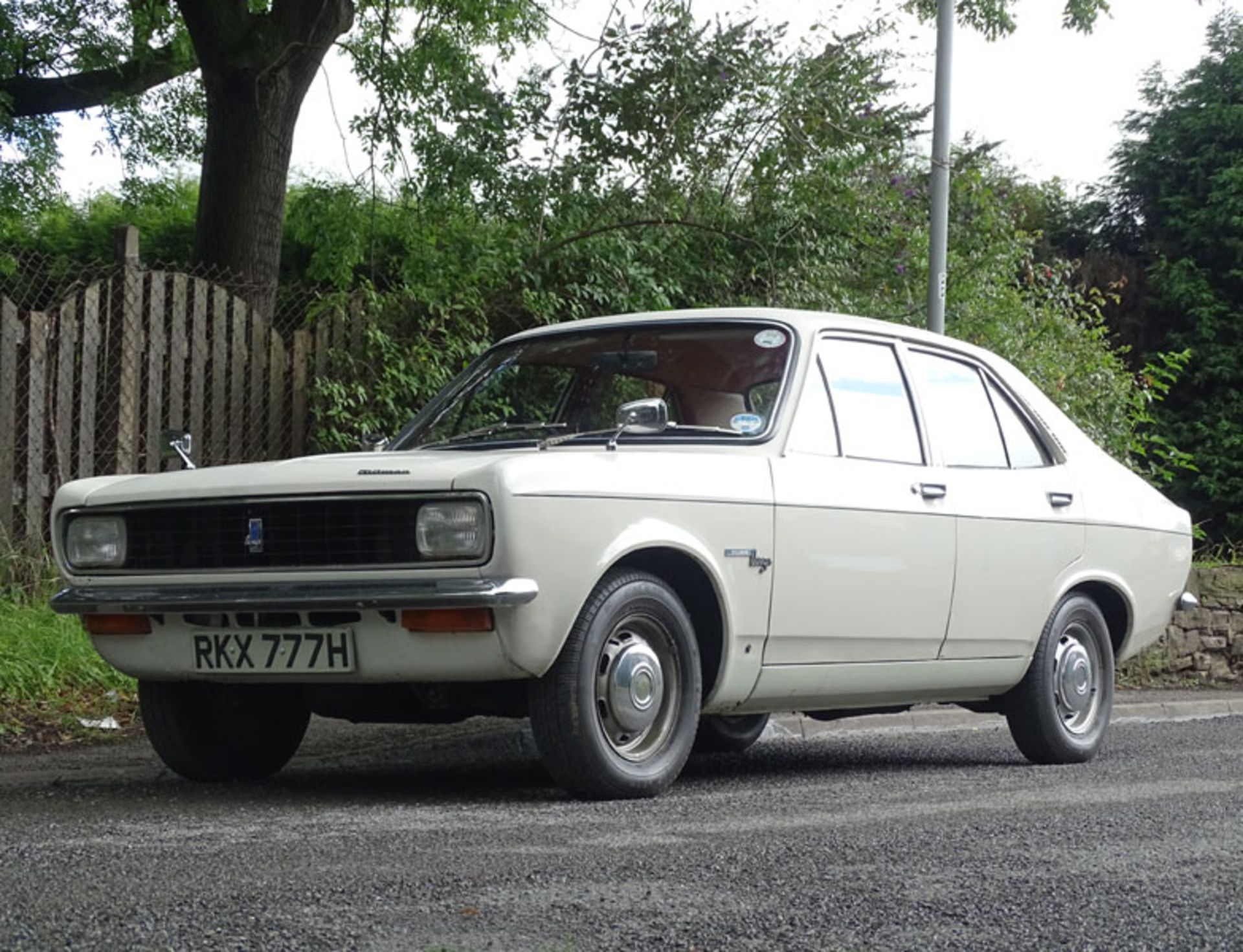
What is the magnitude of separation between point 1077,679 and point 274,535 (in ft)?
12.6

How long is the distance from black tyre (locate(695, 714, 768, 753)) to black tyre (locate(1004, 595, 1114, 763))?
112 cm

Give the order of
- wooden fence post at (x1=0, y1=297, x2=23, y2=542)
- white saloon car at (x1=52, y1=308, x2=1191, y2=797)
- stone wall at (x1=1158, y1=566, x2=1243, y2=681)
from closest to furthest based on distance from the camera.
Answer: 1. white saloon car at (x1=52, y1=308, x2=1191, y2=797)
2. wooden fence post at (x1=0, y1=297, x2=23, y2=542)
3. stone wall at (x1=1158, y1=566, x2=1243, y2=681)

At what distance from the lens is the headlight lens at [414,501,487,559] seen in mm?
6223

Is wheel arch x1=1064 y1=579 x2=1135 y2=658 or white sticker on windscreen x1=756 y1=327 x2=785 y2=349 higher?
white sticker on windscreen x1=756 y1=327 x2=785 y2=349

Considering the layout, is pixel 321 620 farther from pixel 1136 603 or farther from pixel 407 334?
pixel 407 334

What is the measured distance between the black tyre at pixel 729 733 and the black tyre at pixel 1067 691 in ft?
3.68

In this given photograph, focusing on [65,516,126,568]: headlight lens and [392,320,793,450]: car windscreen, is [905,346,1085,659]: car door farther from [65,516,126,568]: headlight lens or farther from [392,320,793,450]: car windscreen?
[65,516,126,568]: headlight lens

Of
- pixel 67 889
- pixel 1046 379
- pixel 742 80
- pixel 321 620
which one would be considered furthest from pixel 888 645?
pixel 1046 379

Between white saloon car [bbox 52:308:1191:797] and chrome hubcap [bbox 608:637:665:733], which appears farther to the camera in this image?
chrome hubcap [bbox 608:637:665:733]

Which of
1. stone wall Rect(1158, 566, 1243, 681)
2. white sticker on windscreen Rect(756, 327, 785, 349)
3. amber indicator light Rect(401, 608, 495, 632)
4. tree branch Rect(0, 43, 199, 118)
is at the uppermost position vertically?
tree branch Rect(0, 43, 199, 118)

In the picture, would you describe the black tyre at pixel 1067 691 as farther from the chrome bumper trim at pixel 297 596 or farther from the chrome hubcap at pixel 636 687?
the chrome bumper trim at pixel 297 596

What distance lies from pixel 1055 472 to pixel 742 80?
6.45 meters

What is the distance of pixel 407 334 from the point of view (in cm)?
1316

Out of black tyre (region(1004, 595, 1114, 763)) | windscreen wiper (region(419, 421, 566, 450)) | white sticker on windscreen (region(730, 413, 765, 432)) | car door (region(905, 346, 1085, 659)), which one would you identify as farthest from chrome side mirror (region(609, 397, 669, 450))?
black tyre (region(1004, 595, 1114, 763))
